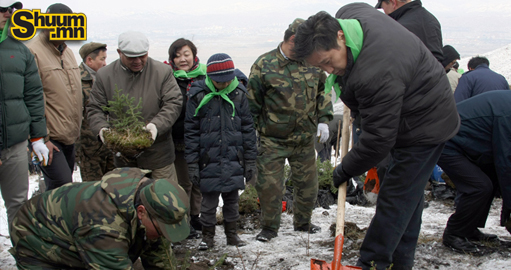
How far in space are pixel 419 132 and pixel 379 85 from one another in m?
0.52

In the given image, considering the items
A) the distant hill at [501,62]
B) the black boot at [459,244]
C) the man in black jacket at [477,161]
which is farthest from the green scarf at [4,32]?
the distant hill at [501,62]

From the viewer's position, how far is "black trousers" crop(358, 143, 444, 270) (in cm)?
277

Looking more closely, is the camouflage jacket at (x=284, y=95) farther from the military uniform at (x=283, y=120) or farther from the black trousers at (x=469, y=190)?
the black trousers at (x=469, y=190)

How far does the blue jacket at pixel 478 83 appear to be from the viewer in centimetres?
527

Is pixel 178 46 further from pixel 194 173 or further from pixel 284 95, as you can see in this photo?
pixel 194 173

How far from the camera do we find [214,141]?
372 cm

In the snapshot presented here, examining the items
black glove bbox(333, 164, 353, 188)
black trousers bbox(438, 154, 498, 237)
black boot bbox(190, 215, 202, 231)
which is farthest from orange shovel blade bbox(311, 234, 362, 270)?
black boot bbox(190, 215, 202, 231)

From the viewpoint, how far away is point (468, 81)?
5.41 m

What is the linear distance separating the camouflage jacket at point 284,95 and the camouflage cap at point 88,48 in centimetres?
208

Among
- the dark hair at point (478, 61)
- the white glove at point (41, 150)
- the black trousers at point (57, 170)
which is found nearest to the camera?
the white glove at point (41, 150)

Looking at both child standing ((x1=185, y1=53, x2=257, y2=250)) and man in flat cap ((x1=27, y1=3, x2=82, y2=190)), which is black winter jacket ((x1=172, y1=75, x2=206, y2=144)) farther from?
man in flat cap ((x1=27, y1=3, x2=82, y2=190))

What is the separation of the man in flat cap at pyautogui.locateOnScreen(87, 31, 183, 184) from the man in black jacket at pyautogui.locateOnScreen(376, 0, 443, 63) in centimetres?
221

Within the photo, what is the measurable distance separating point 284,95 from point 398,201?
1.59m

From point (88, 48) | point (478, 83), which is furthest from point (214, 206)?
point (478, 83)
